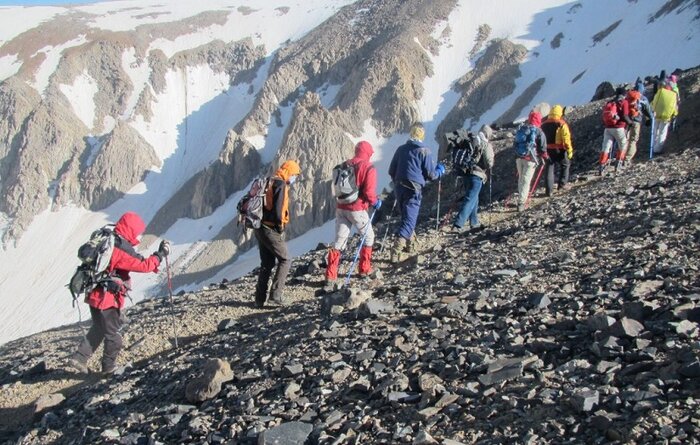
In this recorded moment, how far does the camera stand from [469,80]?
333ft

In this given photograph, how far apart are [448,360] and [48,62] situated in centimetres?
13266

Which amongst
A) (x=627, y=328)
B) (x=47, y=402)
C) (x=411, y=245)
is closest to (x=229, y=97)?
(x=411, y=245)

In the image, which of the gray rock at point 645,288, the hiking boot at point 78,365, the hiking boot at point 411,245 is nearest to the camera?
the gray rock at point 645,288

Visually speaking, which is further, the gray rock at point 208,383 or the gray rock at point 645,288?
the gray rock at point 208,383

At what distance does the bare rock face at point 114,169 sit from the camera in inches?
4193

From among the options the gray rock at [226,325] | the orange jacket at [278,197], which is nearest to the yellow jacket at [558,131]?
the orange jacket at [278,197]

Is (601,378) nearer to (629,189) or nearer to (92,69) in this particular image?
(629,189)

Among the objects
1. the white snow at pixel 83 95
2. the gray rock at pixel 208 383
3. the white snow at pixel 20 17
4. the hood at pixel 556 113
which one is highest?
the white snow at pixel 20 17

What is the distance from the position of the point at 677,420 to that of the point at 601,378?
80 cm

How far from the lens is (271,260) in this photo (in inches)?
400

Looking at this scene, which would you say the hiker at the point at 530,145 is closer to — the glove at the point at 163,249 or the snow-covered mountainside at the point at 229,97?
the glove at the point at 163,249

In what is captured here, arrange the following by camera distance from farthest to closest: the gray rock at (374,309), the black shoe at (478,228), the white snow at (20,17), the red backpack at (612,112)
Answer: the white snow at (20,17) < the red backpack at (612,112) < the black shoe at (478,228) < the gray rock at (374,309)

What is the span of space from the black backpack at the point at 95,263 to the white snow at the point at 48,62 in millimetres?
120746

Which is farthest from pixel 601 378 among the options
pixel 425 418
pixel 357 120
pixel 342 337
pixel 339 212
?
pixel 357 120
